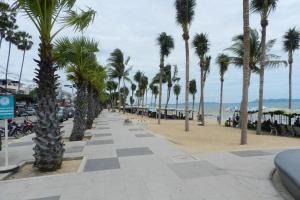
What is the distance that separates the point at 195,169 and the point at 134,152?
3.62 meters

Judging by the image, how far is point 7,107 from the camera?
8742 mm

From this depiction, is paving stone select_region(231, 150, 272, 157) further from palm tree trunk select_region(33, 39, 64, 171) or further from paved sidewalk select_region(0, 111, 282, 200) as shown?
palm tree trunk select_region(33, 39, 64, 171)

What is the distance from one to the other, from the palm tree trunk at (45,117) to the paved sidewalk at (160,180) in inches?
34.6

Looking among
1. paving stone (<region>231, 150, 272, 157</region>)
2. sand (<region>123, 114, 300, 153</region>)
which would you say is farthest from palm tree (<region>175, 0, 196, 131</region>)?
paving stone (<region>231, 150, 272, 157</region>)

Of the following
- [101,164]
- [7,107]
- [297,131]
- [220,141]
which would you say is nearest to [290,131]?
[297,131]

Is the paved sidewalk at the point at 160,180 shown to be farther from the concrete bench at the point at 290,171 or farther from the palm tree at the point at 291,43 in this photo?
the palm tree at the point at 291,43

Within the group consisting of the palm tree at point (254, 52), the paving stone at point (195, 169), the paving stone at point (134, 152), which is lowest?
the paving stone at point (134, 152)

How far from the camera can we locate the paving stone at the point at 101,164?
820 cm

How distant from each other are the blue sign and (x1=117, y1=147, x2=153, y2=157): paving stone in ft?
12.2

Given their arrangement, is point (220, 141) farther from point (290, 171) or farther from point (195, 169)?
point (290, 171)

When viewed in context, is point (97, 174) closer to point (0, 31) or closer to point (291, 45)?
point (291, 45)

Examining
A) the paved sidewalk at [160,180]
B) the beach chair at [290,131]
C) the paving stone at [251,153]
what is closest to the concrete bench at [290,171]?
the paved sidewalk at [160,180]

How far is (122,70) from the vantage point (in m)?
46.5

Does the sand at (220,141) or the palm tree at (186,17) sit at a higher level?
the palm tree at (186,17)
